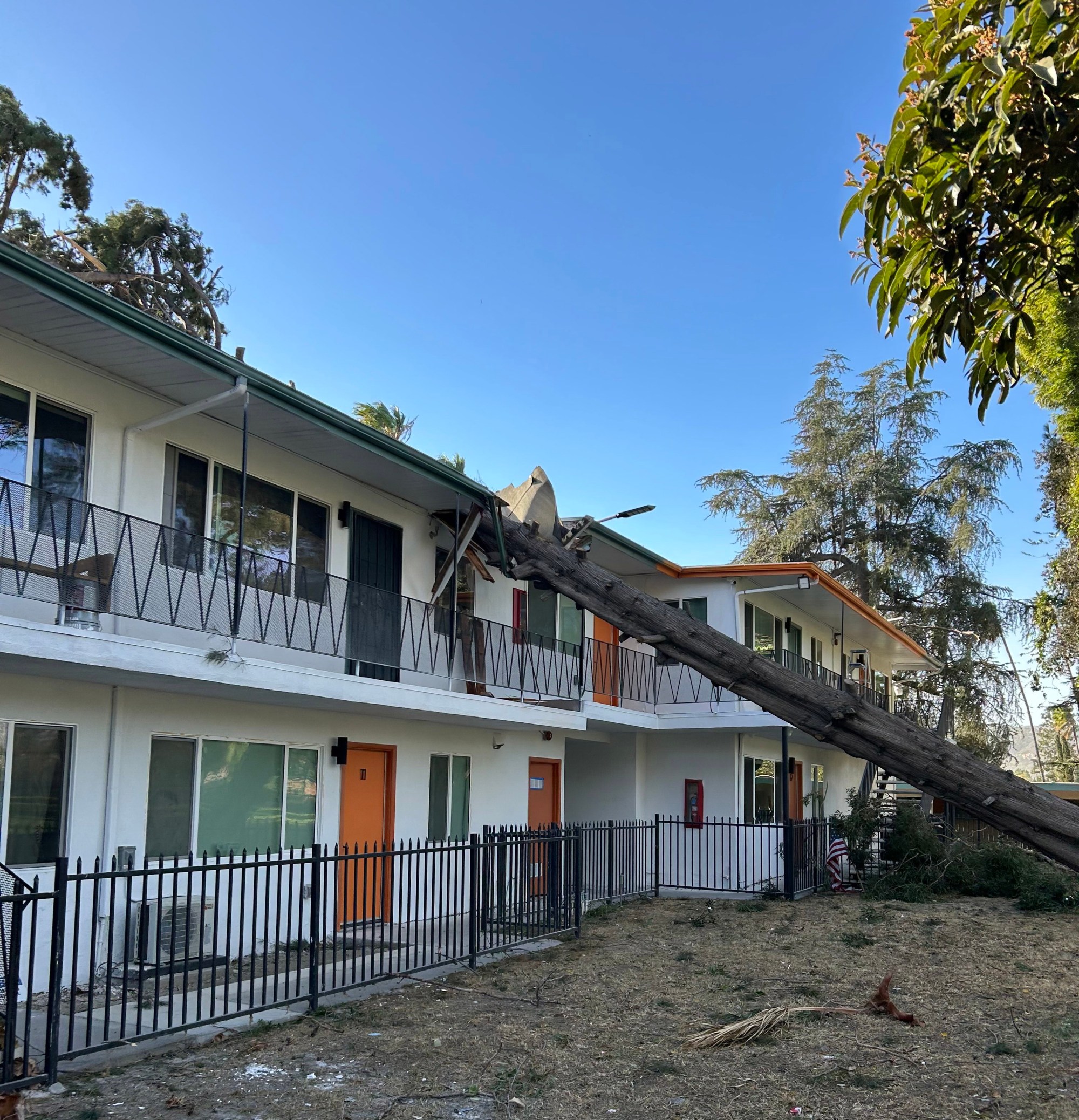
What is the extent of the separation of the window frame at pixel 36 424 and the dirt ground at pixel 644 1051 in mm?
4129

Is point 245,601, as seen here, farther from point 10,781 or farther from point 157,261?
point 157,261

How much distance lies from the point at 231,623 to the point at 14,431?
2645 mm

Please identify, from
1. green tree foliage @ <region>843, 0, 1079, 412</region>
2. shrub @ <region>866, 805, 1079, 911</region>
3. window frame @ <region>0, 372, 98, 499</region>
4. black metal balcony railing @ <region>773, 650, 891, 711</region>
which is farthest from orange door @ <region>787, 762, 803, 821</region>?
green tree foliage @ <region>843, 0, 1079, 412</region>

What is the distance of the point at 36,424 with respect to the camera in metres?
10.1

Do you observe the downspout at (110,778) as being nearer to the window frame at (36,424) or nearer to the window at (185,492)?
the window frame at (36,424)

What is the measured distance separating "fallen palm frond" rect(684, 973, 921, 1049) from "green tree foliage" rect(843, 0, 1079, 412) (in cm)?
579

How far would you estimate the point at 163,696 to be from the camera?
11414 mm

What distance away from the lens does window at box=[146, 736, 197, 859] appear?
11180 millimetres

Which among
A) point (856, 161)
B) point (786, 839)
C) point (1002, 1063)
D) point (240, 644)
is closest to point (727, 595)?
point (786, 839)

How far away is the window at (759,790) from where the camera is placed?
22328mm

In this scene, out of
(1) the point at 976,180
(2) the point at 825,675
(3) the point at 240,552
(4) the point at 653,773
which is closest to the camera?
(1) the point at 976,180

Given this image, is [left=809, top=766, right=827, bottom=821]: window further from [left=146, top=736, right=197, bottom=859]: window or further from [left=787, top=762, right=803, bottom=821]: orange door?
[left=146, top=736, right=197, bottom=859]: window

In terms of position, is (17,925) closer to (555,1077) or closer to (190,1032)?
(190,1032)

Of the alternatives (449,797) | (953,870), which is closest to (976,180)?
(449,797)
